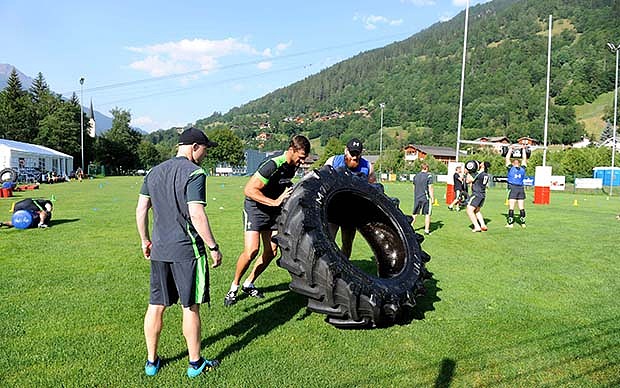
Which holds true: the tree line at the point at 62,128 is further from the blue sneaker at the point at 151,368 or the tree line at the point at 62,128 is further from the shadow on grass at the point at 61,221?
the blue sneaker at the point at 151,368

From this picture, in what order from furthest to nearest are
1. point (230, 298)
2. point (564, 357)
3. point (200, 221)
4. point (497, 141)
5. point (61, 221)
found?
point (497, 141), point (61, 221), point (230, 298), point (564, 357), point (200, 221)

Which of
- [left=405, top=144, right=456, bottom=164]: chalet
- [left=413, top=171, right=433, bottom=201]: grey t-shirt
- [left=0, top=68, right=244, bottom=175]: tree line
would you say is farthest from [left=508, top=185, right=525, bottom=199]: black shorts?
[left=405, top=144, right=456, bottom=164]: chalet

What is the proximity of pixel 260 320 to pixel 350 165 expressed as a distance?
8.20ft

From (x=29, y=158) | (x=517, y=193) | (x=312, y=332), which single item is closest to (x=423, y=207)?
(x=517, y=193)

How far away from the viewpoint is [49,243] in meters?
9.77

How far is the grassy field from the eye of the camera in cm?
390

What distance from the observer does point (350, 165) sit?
6621 millimetres

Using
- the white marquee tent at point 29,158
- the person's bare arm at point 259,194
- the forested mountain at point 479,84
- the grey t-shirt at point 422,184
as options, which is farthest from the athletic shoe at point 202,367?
the forested mountain at point 479,84

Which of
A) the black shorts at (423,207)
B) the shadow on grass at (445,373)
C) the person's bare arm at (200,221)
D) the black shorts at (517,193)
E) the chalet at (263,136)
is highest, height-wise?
the chalet at (263,136)

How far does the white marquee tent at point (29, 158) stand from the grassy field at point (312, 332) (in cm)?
4018

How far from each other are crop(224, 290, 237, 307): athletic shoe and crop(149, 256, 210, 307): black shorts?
74.1 inches

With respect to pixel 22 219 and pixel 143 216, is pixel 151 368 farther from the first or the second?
pixel 22 219

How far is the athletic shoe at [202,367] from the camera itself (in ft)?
12.6

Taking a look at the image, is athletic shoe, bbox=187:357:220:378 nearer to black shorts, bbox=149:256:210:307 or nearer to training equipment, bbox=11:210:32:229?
black shorts, bbox=149:256:210:307
